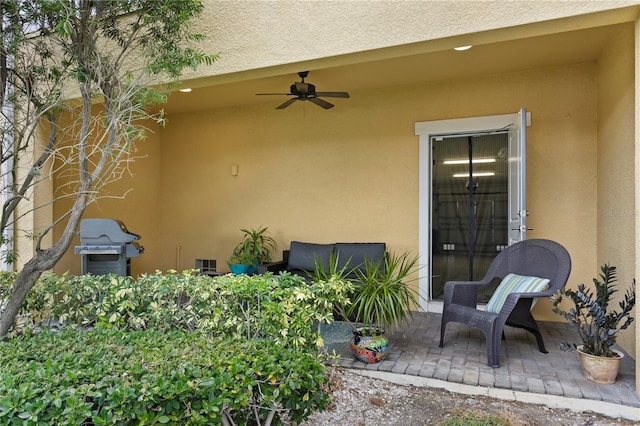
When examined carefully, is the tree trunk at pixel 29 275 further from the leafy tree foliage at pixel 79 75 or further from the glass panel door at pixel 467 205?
the glass panel door at pixel 467 205

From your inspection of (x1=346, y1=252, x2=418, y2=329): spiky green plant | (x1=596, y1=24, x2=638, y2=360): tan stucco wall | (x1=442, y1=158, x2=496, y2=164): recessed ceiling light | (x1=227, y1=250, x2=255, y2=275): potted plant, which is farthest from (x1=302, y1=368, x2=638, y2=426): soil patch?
(x1=442, y1=158, x2=496, y2=164): recessed ceiling light

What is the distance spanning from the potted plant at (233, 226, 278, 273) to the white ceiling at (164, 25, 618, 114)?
2050 mm

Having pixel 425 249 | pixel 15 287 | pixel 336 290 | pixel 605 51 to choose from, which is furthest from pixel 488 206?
pixel 15 287

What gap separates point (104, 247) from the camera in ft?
14.5

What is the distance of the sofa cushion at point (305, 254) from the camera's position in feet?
17.7

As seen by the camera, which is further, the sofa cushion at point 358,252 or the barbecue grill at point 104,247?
the sofa cushion at point 358,252

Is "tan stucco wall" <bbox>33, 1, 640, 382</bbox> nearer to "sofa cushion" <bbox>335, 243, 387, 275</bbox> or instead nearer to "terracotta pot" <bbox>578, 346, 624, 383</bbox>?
"sofa cushion" <bbox>335, 243, 387, 275</bbox>

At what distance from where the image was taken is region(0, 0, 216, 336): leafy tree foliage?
248 cm

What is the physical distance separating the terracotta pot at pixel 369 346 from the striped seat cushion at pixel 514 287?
1.09 meters

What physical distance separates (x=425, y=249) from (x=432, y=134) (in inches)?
60.0

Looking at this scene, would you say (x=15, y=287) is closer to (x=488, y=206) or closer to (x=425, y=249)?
(x=425, y=249)

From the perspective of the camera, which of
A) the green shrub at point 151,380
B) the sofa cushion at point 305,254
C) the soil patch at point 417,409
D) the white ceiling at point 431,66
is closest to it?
the green shrub at point 151,380

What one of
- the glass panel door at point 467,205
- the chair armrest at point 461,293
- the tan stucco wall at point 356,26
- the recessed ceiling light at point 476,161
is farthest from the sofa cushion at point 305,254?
the tan stucco wall at point 356,26

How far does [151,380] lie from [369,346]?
211cm
